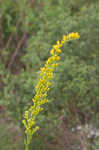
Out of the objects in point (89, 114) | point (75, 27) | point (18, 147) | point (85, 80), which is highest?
point (75, 27)

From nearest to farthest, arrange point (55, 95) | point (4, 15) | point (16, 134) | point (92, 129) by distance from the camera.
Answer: point (55, 95), point (92, 129), point (16, 134), point (4, 15)

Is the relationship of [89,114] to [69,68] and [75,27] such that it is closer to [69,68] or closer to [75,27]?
[69,68]

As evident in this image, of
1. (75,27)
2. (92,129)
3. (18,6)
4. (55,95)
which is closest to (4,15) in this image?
(18,6)

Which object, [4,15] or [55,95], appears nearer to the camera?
[55,95]

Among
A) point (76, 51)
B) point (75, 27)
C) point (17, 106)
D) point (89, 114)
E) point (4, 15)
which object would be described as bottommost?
point (89, 114)

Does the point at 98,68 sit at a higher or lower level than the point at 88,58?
lower

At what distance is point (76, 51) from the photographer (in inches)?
92.0

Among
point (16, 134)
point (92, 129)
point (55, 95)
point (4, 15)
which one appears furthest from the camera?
point (4, 15)

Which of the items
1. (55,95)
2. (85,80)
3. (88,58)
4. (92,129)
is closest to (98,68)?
(85,80)

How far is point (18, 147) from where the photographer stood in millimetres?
2332

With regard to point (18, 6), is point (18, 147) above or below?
below

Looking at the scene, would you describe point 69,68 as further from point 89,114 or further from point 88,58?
point 89,114

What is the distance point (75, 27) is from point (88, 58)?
1.26ft

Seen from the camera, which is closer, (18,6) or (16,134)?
(16,134)
